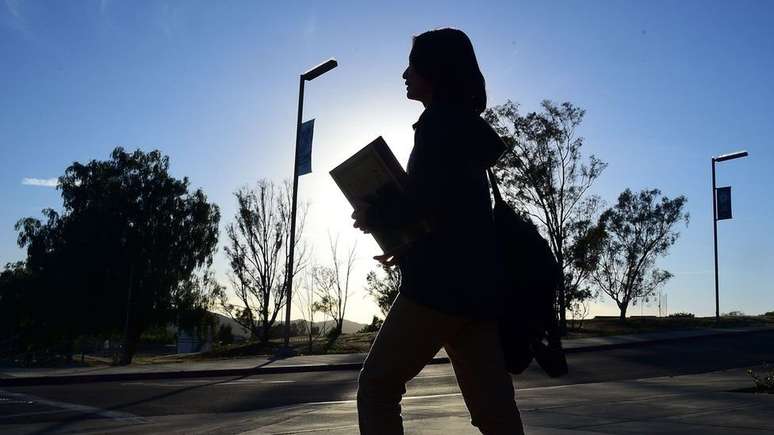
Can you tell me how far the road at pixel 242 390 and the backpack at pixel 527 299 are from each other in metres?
5.48

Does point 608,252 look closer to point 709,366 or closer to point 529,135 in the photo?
point 529,135

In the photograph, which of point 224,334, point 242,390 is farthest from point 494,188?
point 224,334

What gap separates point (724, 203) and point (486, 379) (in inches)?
1229

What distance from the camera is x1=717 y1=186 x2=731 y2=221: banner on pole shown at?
30953 millimetres

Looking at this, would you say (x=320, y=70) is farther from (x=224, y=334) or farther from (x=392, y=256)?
(x=224, y=334)

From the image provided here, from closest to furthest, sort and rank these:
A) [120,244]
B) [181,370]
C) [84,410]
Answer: [84,410] < [181,370] < [120,244]

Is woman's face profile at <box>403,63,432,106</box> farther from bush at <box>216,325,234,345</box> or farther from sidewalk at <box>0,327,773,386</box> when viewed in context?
bush at <box>216,325,234,345</box>

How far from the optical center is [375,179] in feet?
9.16

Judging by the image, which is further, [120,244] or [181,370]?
[120,244]

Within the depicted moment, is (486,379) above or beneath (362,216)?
beneath

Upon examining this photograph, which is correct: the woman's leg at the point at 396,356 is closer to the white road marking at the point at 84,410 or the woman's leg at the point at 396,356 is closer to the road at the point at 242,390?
the road at the point at 242,390

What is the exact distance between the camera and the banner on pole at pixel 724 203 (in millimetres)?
30953

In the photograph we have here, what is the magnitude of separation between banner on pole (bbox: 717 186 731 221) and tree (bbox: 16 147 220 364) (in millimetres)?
28054

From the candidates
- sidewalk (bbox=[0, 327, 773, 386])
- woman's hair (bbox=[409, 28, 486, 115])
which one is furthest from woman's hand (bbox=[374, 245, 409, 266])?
sidewalk (bbox=[0, 327, 773, 386])
